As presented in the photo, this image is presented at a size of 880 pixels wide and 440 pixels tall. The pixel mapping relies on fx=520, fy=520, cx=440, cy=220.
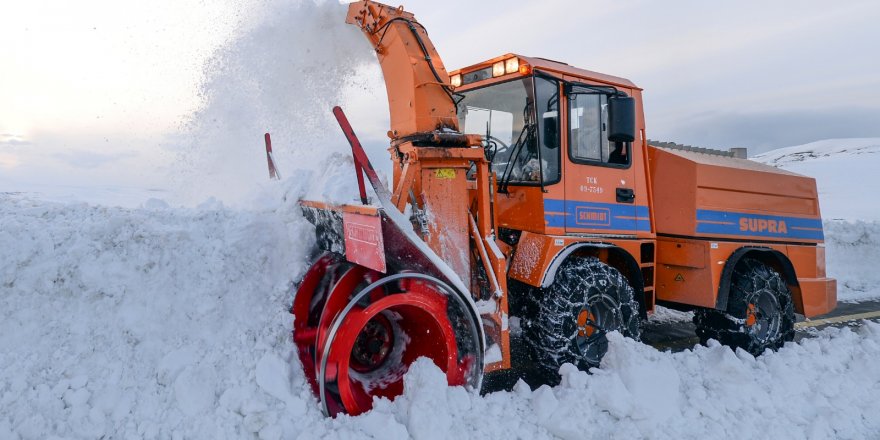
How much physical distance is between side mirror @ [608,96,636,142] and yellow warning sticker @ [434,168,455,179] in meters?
1.44

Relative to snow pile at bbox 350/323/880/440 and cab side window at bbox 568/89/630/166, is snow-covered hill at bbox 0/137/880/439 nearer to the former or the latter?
snow pile at bbox 350/323/880/440

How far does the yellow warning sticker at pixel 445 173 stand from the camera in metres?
3.49

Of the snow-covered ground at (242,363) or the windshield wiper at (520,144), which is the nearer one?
the snow-covered ground at (242,363)

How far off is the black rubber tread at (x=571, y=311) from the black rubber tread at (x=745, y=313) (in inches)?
57.9

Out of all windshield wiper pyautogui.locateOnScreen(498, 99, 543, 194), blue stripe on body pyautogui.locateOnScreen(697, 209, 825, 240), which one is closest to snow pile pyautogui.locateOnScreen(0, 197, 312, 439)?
windshield wiper pyautogui.locateOnScreen(498, 99, 543, 194)

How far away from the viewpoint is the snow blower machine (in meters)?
3.17

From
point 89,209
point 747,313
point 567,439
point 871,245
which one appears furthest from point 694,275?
point 871,245

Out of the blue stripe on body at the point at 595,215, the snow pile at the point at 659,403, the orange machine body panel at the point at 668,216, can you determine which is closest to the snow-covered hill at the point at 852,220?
the orange machine body panel at the point at 668,216

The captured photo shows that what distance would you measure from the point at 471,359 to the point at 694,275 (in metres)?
2.76

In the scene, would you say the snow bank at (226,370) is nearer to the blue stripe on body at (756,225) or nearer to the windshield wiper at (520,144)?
the blue stripe on body at (756,225)

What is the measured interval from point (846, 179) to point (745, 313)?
2536 cm

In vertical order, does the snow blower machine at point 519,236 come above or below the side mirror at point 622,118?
below

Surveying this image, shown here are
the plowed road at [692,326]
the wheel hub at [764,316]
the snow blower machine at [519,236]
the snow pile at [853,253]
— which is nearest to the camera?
the snow blower machine at [519,236]

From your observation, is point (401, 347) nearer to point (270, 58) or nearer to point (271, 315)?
point (271, 315)
